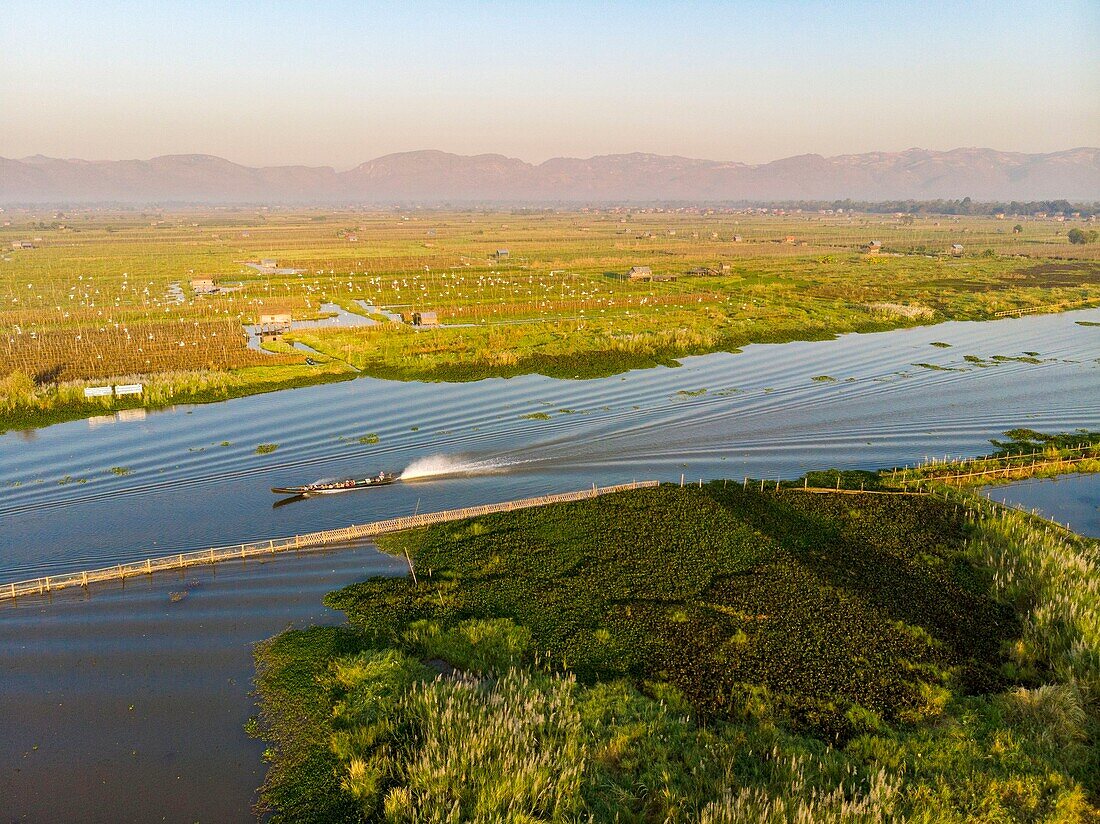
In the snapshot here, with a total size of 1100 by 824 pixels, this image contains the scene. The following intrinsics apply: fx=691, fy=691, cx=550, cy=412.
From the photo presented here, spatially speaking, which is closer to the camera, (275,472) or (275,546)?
(275,546)

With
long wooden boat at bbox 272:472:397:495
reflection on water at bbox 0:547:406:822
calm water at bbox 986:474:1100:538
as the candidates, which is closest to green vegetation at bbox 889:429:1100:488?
calm water at bbox 986:474:1100:538

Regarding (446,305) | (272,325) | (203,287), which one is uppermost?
(203,287)

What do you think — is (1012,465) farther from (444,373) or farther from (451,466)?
(444,373)

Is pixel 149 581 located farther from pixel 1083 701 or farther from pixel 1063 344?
pixel 1063 344

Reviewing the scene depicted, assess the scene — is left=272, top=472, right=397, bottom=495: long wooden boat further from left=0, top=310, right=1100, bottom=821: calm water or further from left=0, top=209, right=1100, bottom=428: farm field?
left=0, top=209, right=1100, bottom=428: farm field

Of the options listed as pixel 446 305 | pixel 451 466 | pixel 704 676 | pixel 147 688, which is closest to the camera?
pixel 147 688

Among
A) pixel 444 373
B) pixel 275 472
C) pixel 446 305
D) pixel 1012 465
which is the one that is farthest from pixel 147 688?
pixel 446 305
